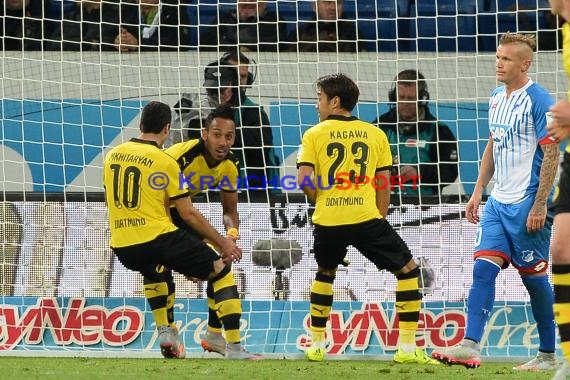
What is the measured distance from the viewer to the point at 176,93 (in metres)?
9.77

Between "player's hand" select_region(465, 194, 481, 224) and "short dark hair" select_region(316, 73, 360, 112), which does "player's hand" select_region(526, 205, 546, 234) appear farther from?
"short dark hair" select_region(316, 73, 360, 112)

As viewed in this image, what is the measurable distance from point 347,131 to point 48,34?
391 cm

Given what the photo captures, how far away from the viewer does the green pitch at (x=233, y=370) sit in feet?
20.7

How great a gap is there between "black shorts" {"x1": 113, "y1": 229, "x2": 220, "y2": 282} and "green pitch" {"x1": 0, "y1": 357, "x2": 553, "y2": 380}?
24.0 inches

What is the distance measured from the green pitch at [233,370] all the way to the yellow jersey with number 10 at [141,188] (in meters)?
0.85

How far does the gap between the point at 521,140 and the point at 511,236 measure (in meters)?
0.58

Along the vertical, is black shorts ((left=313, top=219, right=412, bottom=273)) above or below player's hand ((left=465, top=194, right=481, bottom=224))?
below

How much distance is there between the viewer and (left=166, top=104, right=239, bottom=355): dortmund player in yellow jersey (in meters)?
8.04

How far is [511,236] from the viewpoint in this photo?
22.7ft

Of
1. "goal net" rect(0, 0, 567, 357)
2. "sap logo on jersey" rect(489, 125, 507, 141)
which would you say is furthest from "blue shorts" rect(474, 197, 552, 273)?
"goal net" rect(0, 0, 567, 357)

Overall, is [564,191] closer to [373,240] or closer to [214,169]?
[373,240]

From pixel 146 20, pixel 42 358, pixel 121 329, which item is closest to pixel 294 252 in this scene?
pixel 121 329

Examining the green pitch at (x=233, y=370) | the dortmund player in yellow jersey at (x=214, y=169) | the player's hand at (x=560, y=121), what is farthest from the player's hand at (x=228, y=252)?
the player's hand at (x=560, y=121)

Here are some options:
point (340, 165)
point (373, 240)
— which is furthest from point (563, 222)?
point (340, 165)
